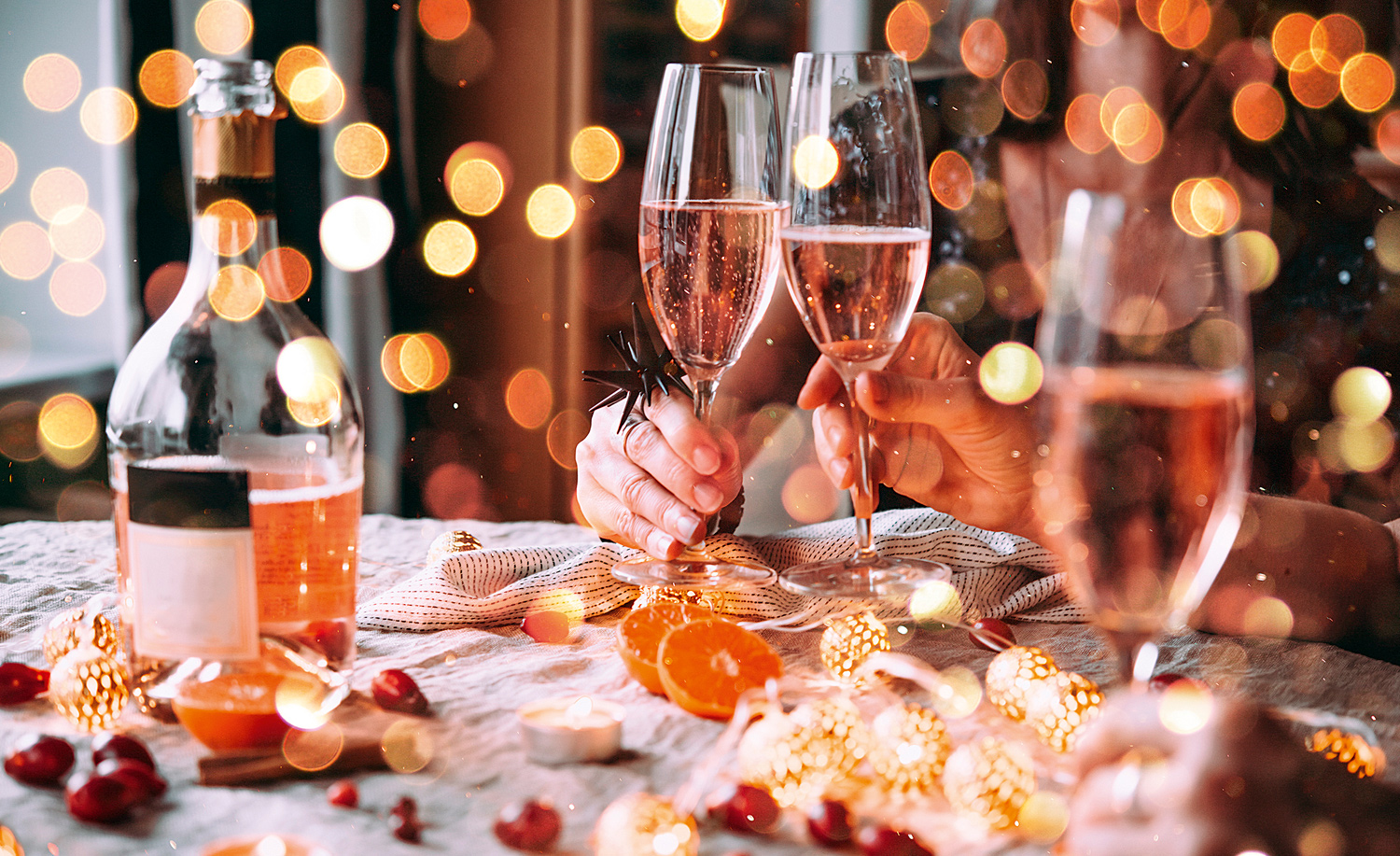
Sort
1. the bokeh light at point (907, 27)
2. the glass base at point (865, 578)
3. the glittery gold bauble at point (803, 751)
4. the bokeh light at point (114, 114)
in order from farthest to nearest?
the bokeh light at point (907, 27), the bokeh light at point (114, 114), the glass base at point (865, 578), the glittery gold bauble at point (803, 751)

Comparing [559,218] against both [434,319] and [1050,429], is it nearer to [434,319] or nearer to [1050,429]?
[434,319]

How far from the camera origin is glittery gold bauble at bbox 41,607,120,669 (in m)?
0.66

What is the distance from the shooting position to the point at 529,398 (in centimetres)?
293

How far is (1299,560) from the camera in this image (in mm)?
886

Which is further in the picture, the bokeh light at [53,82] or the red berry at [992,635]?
the bokeh light at [53,82]

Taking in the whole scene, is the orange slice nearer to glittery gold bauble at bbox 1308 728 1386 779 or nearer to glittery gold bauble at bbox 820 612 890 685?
glittery gold bauble at bbox 820 612 890 685

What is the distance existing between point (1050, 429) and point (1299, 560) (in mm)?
564

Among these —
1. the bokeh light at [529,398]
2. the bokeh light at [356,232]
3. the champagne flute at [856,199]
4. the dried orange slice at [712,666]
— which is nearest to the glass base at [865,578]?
the champagne flute at [856,199]

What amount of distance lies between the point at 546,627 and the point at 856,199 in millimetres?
388

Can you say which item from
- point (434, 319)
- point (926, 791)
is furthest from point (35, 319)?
point (926, 791)

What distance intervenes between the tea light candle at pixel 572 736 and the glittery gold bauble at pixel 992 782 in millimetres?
181

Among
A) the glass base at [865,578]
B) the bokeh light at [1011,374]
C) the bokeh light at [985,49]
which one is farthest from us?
the bokeh light at [985,49]

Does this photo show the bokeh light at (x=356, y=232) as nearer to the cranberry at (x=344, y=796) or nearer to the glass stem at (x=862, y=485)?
the glass stem at (x=862, y=485)

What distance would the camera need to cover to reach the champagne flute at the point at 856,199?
752 millimetres
